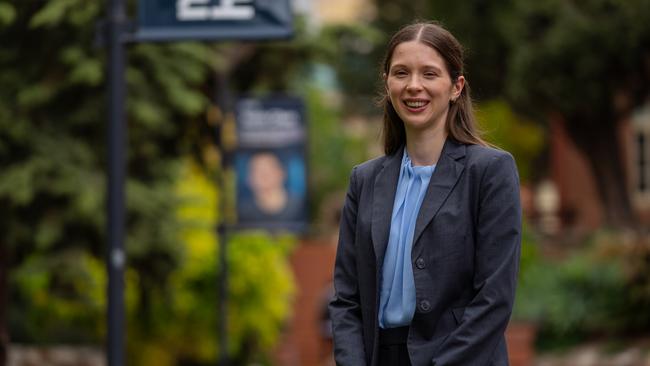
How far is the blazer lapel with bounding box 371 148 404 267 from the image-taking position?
15.0ft

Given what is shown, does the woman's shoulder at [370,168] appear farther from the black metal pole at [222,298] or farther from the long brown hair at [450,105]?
the black metal pole at [222,298]

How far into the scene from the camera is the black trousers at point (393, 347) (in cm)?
452

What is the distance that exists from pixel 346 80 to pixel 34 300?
21.4m

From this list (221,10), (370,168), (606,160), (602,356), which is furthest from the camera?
(606,160)

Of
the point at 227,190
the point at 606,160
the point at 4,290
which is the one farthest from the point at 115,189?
the point at 606,160

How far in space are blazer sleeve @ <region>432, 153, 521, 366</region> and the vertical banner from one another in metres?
13.0

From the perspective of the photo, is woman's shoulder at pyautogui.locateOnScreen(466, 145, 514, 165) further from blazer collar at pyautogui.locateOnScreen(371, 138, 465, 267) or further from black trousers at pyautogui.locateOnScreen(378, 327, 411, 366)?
black trousers at pyautogui.locateOnScreen(378, 327, 411, 366)

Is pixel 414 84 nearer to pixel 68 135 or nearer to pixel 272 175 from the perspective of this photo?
pixel 68 135

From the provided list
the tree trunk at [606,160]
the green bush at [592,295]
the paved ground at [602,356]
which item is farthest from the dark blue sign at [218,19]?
the tree trunk at [606,160]

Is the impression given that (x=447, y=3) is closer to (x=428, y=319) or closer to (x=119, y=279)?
(x=119, y=279)

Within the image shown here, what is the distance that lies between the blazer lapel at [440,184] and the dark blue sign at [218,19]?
153 inches

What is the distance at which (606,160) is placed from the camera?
30.5m

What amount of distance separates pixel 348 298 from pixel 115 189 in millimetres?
4203

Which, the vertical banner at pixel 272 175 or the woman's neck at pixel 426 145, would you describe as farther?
the vertical banner at pixel 272 175
